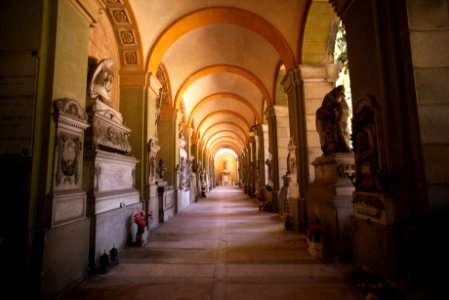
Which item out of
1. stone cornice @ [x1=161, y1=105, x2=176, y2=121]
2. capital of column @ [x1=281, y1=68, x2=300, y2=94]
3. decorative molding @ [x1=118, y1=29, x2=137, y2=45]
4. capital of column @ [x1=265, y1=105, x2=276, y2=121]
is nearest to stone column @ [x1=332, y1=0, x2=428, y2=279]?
capital of column @ [x1=281, y1=68, x2=300, y2=94]

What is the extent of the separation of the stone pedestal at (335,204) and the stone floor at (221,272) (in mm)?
391

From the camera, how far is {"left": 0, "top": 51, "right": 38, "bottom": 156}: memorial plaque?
8.80 feet

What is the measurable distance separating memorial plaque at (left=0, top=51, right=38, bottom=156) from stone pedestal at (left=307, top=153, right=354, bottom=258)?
4.63 m

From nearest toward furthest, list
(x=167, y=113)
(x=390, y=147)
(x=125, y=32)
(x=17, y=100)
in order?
(x=390, y=147) < (x=17, y=100) < (x=125, y=32) < (x=167, y=113)

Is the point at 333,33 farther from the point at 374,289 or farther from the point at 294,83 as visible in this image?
the point at 374,289

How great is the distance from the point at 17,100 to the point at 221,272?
3.52 metres

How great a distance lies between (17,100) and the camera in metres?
2.73

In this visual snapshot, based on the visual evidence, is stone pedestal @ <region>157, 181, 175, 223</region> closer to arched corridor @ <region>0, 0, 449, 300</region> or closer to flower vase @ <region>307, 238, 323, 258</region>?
arched corridor @ <region>0, 0, 449, 300</region>

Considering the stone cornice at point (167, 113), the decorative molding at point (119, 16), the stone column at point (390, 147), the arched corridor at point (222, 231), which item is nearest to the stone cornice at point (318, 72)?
the arched corridor at point (222, 231)

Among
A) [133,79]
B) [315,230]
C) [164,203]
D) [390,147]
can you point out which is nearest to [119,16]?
[133,79]

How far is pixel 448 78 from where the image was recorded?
245 cm

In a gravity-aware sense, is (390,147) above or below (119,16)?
below

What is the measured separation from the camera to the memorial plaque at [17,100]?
2.68 m

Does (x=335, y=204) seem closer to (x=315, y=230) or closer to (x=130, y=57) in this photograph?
(x=315, y=230)
